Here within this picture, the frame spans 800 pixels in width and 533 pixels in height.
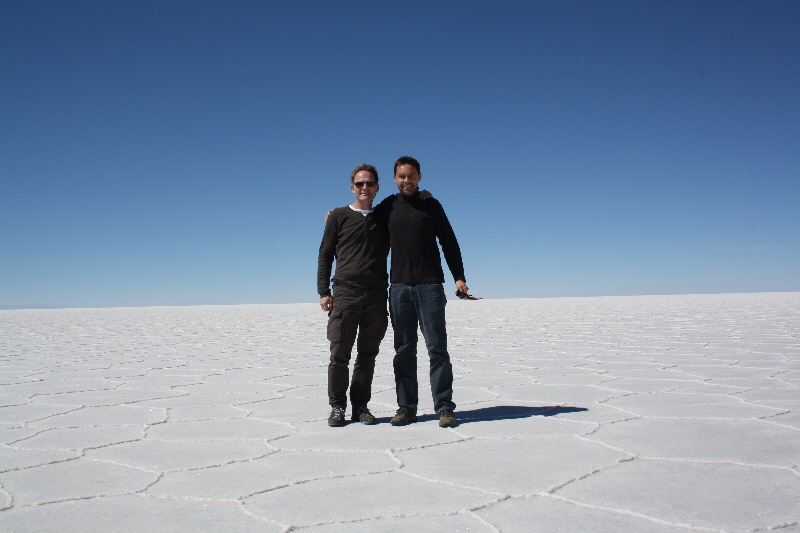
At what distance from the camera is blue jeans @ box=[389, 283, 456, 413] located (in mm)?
2727

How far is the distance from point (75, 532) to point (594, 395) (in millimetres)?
2562

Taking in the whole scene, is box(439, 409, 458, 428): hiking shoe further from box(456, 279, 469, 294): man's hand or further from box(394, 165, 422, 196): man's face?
box(394, 165, 422, 196): man's face

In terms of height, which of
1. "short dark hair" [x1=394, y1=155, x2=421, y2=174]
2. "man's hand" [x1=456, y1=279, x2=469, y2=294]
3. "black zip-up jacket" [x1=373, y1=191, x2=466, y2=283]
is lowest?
"man's hand" [x1=456, y1=279, x2=469, y2=294]

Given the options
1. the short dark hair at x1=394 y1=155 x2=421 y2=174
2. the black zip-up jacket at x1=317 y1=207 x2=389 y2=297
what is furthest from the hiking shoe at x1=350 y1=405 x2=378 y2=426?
the short dark hair at x1=394 y1=155 x2=421 y2=174

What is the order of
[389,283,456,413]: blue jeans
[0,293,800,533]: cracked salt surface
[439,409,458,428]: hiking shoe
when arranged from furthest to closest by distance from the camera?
[389,283,456,413]: blue jeans < [439,409,458,428]: hiking shoe < [0,293,800,533]: cracked salt surface

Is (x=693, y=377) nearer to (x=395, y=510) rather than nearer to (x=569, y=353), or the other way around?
(x=569, y=353)

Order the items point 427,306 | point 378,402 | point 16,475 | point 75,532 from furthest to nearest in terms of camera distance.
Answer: point 378,402, point 427,306, point 16,475, point 75,532

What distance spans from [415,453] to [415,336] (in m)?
0.70

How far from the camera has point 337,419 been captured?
8.75ft

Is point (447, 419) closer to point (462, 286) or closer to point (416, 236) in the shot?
point (462, 286)

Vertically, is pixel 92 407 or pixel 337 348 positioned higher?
pixel 337 348

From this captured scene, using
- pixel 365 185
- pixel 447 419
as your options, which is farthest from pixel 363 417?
pixel 365 185

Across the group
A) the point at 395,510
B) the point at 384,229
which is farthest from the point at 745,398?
the point at 395,510

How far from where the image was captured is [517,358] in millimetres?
5113
